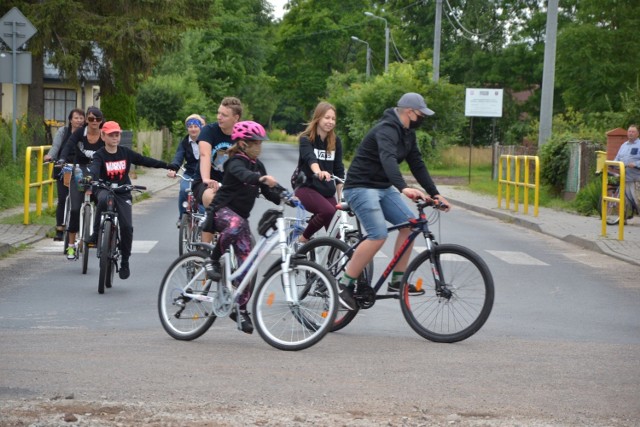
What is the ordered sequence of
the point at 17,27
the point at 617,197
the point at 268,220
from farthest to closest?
the point at 617,197 → the point at 17,27 → the point at 268,220

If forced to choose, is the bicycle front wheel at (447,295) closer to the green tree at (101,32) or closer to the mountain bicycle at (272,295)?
the mountain bicycle at (272,295)

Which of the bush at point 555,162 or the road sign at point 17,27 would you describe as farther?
the bush at point 555,162

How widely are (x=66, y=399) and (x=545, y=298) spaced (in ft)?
20.7

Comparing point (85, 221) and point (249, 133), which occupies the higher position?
point (249, 133)

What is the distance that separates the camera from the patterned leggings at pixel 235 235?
8.25 m

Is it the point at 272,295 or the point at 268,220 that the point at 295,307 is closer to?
the point at 272,295

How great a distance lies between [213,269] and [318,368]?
1372 mm

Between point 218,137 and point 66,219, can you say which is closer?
point 218,137

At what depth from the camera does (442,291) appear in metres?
8.34

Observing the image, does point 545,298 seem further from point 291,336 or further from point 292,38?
point 292,38

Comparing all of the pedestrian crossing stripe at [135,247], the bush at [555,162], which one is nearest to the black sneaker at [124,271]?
the pedestrian crossing stripe at [135,247]

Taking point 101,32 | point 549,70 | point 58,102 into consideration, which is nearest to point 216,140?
point 549,70

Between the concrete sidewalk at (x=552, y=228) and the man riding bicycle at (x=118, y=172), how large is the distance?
3.08 m

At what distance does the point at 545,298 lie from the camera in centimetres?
1146
